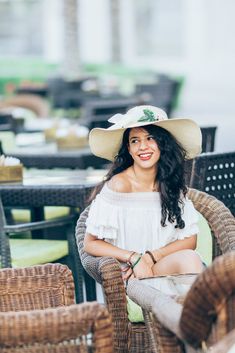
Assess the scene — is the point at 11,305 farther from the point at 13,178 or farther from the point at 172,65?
the point at 172,65

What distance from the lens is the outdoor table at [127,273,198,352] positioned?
3417 mm

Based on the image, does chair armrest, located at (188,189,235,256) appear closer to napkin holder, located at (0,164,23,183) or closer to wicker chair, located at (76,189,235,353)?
wicker chair, located at (76,189,235,353)

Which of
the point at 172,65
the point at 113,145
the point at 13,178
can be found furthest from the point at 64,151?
the point at 172,65

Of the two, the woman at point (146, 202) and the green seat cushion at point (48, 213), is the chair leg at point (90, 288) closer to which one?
the woman at point (146, 202)

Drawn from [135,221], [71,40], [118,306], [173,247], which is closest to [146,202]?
[135,221]

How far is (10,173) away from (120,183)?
1467mm

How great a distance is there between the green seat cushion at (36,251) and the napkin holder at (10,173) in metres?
0.33

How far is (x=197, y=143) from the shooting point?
4766 mm

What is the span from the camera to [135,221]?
4660 millimetres

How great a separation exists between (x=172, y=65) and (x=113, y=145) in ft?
72.2

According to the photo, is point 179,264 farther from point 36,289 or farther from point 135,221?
point 36,289

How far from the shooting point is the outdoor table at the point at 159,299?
11.2 ft

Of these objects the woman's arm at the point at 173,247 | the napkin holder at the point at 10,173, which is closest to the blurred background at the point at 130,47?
the napkin holder at the point at 10,173

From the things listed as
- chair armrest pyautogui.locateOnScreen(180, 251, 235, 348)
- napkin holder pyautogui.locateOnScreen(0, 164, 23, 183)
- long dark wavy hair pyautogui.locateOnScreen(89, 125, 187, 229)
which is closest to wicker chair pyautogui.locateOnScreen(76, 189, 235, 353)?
long dark wavy hair pyautogui.locateOnScreen(89, 125, 187, 229)
